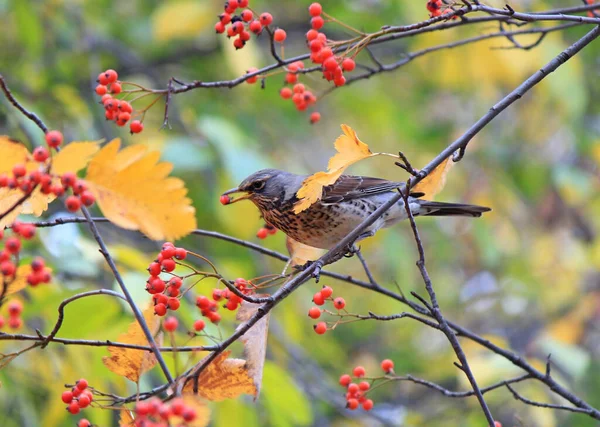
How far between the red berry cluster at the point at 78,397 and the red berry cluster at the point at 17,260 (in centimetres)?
30

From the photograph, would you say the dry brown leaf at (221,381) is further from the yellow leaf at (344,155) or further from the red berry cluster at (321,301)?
the yellow leaf at (344,155)

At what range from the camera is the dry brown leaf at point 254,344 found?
197 cm

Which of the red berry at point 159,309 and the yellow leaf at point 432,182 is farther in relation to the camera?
the yellow leaf at point 432,182

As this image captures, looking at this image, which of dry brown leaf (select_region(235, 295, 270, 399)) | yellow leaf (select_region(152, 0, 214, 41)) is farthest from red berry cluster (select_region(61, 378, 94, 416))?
yellow leaf (select_region(152, 0, 214, 41))

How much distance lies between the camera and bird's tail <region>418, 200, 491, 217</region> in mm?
3566

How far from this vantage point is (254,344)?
2053mm

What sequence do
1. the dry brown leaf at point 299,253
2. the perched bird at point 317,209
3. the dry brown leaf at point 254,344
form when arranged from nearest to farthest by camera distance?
the dry brown leaf at point 254,344
the dry brown leaf at point 299,253
the perched bird at point 317,209

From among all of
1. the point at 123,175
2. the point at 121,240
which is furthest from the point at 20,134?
the point at 123,175

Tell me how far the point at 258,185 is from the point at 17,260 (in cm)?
184

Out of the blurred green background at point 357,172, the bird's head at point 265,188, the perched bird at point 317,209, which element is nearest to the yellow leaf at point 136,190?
the blurred green background at point 357,172

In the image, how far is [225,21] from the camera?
2318mm

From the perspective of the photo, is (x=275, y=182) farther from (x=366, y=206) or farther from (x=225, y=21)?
(x=225, y=21)

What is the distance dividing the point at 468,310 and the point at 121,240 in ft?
11.6

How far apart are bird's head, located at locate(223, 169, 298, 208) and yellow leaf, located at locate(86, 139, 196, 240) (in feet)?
5.58
